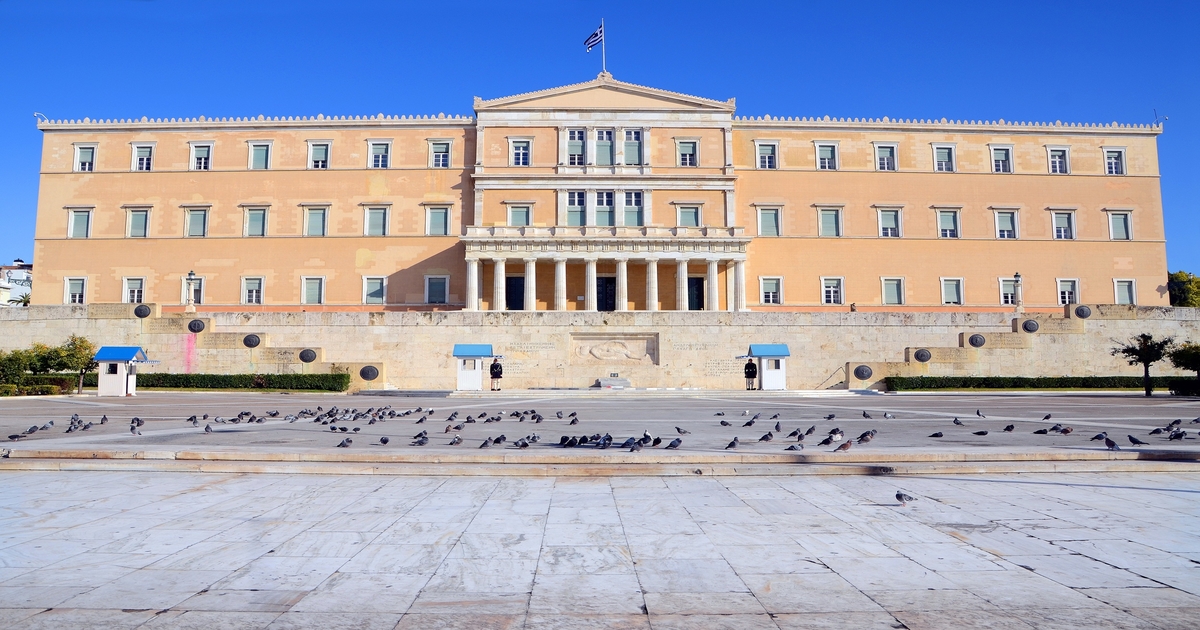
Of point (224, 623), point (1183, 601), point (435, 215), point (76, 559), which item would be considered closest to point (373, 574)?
point (224, 623)

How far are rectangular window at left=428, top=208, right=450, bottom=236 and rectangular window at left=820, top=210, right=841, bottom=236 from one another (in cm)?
2487

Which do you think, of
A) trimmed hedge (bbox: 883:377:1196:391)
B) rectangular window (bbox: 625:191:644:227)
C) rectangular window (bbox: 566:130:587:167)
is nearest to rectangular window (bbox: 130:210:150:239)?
rectangular window (bbox: 566:130:587:167)

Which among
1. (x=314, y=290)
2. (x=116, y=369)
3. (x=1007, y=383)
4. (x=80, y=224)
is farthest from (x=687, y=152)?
(x=80, y=224)

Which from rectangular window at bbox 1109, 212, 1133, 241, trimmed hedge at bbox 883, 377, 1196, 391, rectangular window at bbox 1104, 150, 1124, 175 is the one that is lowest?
trimmed hedge at bbox 883, 377, 1196, 391

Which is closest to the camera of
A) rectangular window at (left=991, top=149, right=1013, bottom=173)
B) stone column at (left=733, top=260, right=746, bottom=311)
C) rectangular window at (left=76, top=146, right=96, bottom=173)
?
stone column at (left=733, top=260, right=746, bottom=311)

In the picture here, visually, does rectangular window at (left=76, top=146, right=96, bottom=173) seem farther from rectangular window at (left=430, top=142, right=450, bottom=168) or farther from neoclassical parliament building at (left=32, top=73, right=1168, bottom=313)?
rectangular window at (left=430, top=142, right=450, bottom=168)

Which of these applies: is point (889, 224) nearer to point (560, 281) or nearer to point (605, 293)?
point (605, 293)

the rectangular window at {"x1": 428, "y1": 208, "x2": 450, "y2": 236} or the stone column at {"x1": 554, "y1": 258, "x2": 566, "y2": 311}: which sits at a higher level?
the rectangular window at {"x1": 428, "y1": 208, "x2": 450, "y2": 236}

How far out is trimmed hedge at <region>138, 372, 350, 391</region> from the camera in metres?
32.5

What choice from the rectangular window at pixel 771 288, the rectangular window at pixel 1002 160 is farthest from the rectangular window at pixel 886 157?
the rectangular window at pixel 771 288

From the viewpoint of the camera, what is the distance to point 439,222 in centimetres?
4897

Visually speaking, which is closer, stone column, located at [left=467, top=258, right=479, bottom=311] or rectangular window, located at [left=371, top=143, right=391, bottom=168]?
stone column, located at [left=467, top=258, right=479, bottom=311]

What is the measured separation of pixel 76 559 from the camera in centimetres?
545

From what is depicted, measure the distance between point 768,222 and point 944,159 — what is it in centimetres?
1318
